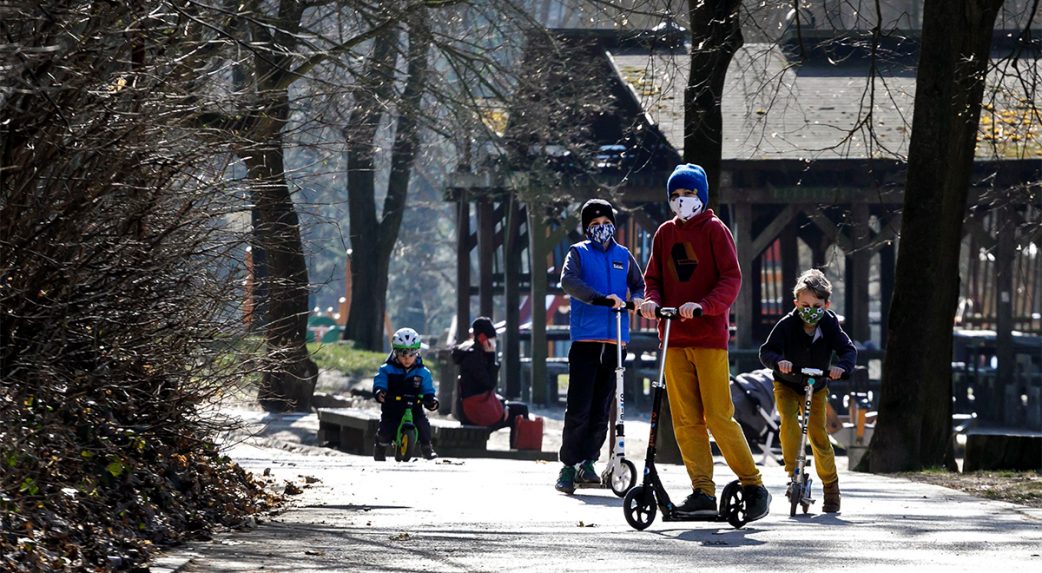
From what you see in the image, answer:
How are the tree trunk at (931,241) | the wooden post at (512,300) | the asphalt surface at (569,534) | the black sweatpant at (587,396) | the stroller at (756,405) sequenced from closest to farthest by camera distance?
the asphalt surface at (569,534) < the black sweatpant at (587,396) < the tree trunk at (931,241) < the stroller at (756,405) < the wooden post at (512,300)

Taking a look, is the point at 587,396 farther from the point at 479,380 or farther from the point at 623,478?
the point at 479,380

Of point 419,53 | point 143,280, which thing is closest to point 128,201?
point 143,280

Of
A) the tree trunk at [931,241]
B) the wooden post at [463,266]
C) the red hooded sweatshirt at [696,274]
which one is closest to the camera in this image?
the red hooded sweatshirt at [696,274]

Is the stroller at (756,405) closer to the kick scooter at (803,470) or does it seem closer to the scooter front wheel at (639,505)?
the kick scooter at (803,470)

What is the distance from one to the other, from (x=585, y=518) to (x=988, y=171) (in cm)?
2135

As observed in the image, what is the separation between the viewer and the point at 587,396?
11531mm

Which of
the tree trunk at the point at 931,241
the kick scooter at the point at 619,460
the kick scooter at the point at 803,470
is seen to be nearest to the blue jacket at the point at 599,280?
the kick scooter at the point at 619,460

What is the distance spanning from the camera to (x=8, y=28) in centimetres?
682

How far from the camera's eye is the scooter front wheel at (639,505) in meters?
9.14

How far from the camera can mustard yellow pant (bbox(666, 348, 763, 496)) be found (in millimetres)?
9297

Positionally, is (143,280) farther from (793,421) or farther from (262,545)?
(793,421)

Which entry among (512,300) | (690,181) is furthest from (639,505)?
(512,300)

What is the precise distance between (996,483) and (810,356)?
3575mm

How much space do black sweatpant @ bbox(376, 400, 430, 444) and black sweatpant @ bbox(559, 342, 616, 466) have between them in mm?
4477
